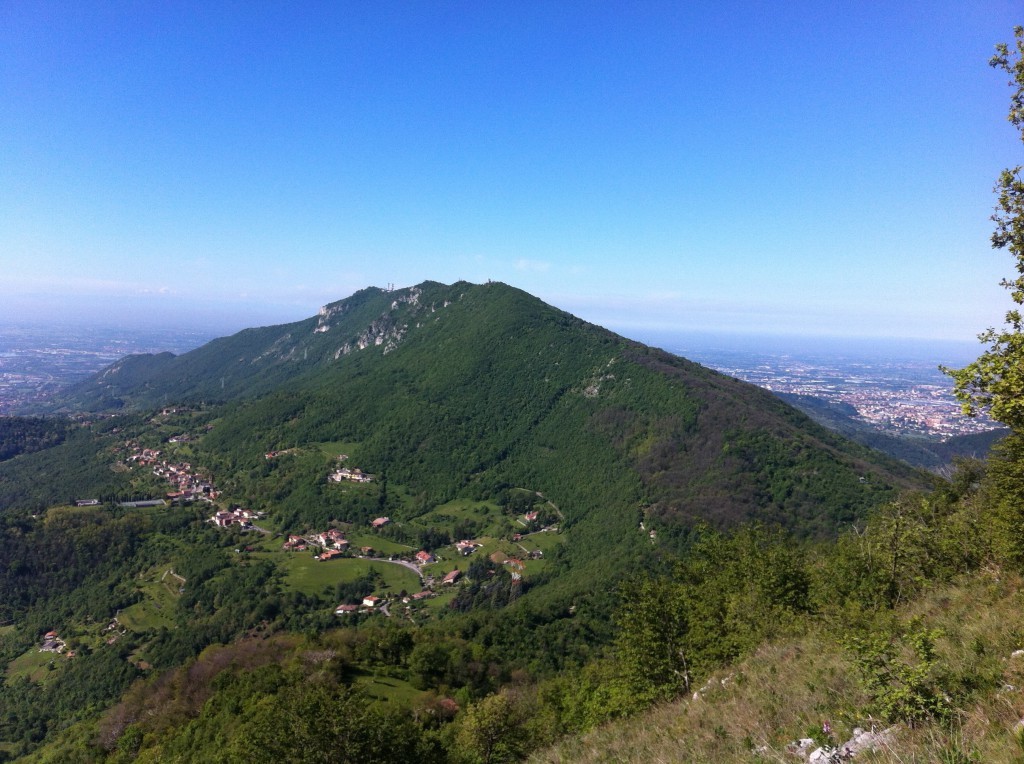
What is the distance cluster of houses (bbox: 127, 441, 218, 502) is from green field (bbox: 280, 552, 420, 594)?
3961 centimetres

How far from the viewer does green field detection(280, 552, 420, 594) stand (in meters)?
66.1

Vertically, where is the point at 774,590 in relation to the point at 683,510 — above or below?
above

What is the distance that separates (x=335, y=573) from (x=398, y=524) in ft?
63.1

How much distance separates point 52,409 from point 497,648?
243093mm

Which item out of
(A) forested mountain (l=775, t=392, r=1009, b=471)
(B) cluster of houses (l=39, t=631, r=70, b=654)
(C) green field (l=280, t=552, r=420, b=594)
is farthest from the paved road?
(A) forested mountain (l=775, t=392, r=1009, b=471)

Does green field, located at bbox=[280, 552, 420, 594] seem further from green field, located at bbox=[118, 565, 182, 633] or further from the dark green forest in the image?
green field, located at bbox=[118, 565, 182, 633]

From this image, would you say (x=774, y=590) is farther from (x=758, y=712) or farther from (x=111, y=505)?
(x=111, y=505)

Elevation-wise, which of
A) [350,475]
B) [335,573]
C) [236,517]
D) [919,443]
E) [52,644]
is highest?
[919,443]

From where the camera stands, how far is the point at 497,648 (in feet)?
149

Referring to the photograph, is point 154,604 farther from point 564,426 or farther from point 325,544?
point 564,426

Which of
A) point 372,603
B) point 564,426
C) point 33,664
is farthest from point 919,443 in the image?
point 33,664

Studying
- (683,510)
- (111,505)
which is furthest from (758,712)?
(111,505)

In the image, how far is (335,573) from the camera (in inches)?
2758

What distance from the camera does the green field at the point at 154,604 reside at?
58400 mm
